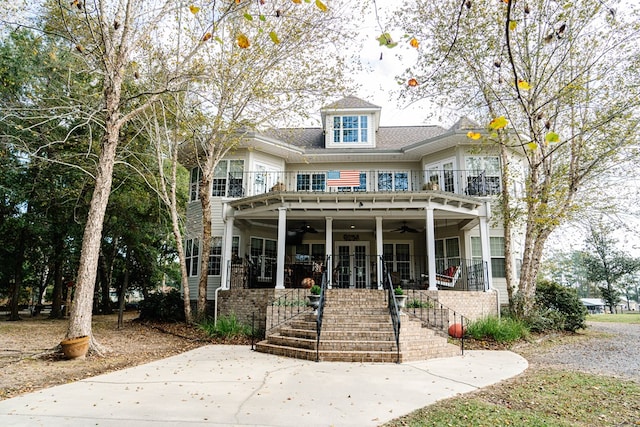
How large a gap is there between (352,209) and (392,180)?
13.4 feet

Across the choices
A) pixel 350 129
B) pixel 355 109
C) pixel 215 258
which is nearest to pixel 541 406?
pixel 215 258

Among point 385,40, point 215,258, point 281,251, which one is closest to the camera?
point 385,40

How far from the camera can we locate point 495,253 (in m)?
14.8

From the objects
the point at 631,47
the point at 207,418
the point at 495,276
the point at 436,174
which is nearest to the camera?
the point at 207,418

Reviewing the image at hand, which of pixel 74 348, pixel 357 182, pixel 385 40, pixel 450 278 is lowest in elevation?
pixel 74 348

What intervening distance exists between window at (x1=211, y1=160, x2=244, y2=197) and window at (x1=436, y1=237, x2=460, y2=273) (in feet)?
27.7

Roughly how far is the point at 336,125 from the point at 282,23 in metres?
5.73

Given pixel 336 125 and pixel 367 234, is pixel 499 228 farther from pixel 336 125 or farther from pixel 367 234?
pixel 336 125

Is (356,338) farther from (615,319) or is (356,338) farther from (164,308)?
(615,319)

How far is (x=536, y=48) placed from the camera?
11.8 metres

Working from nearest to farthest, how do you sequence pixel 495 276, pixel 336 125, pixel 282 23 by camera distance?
pixel 282 23 < pixel 495 276 < pixel 336 125

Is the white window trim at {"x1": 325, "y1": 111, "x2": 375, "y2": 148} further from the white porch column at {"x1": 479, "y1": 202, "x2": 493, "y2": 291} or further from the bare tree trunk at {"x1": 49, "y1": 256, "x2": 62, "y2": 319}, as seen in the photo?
the bare tree trunk at {"x1": 49, "y1": 256, "x2": 62, "y2": 319}

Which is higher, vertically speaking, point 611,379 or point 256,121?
point 256,121

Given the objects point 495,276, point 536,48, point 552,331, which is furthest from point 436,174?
point 552,331
